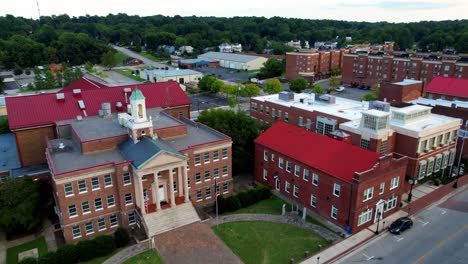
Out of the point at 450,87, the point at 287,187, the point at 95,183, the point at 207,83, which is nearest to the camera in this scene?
the point at 95,183

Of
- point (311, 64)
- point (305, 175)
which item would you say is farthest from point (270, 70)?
point (305, 175)

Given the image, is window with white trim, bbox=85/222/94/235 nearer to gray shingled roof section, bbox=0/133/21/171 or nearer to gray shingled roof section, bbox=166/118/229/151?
gray shingled roof section, bbox=166/118/229/151

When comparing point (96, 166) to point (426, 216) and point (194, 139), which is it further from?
point (426, 216)

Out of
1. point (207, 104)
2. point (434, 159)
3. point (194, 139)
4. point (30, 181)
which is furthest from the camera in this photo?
point (207, 104)

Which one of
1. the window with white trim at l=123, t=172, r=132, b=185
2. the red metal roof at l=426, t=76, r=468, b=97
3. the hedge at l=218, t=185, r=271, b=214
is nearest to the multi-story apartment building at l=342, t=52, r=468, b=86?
the red metal roof at l=426, t=76, r=468, b=97

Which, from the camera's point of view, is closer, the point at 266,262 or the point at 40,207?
the point at 266,262

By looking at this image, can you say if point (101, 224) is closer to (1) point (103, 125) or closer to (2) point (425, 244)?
(1) point (103, 125)

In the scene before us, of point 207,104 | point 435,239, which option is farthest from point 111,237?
point 207,104
